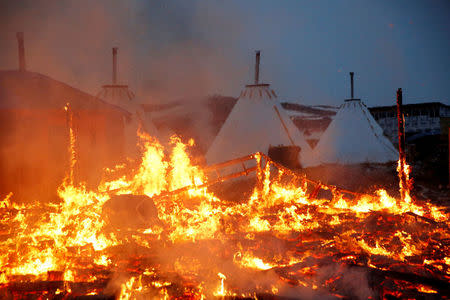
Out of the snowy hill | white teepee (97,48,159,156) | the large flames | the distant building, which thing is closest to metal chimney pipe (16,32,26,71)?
white teepee (97,48,159,156)

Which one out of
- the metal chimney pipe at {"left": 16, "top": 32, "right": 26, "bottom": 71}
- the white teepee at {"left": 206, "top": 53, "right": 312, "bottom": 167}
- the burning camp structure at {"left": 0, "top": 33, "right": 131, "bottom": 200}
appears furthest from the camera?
the white teepee at {"left": 206, "top": 53, "right": 312, "bottom": 167}

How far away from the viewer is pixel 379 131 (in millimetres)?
18750

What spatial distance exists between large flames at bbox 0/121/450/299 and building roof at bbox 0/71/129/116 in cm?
337

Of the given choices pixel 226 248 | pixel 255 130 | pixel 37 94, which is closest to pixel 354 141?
pixel 255 130

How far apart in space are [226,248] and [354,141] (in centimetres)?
1424

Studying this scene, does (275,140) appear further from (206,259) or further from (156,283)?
(156,283)

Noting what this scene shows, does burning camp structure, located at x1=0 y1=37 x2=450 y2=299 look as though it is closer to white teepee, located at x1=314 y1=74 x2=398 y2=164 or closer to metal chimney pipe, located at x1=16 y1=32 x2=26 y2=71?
metal chimney pipe, located at x1=16 y1=32 x2=26 y2=71

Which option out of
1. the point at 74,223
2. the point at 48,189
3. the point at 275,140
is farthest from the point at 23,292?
the point at 275,140

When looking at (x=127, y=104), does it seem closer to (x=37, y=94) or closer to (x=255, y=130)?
(x=37, y=94)

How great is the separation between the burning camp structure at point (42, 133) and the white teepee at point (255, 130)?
4651mm

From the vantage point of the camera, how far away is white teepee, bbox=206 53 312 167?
1444 cm

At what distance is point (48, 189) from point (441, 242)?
10458 millimetres

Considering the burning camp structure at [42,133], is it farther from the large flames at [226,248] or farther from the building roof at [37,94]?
the large flames at [226,248]

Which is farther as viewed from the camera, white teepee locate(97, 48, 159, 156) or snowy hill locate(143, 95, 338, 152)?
snowy hill locate(143, 95, 338, 152)
